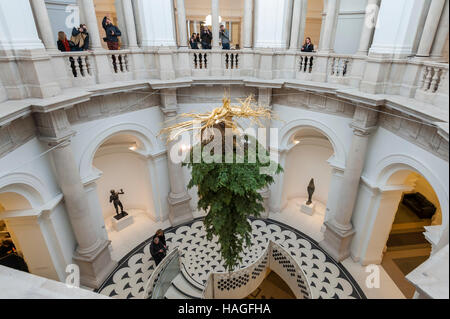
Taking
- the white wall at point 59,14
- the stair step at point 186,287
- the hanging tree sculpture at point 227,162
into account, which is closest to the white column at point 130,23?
the white wall at point 59,14

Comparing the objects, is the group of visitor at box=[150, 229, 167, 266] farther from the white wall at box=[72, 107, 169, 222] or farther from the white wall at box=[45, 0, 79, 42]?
the white wall at box=[45, 0, 79, 42]

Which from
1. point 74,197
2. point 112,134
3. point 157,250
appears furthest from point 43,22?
point 157,250

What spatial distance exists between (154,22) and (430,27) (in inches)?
308

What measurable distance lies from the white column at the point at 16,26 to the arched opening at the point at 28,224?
336cm

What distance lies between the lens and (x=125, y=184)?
12.0 meters

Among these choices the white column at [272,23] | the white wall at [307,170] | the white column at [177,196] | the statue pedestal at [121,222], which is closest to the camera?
the white column at [272,23]

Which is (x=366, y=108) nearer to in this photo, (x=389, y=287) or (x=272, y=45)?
(x=272, y=45)

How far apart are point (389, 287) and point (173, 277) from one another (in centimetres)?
678

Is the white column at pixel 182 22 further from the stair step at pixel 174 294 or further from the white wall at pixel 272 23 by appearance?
the stair step at pixel 174 294

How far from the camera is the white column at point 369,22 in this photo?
25.2 feet

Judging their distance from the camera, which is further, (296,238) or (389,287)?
(296,238)

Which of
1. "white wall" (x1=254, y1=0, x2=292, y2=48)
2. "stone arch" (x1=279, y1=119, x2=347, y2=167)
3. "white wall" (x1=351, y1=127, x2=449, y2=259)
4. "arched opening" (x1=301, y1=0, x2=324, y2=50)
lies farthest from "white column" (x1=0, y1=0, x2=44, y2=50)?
"arched opening" (x1=301, y1=0, x2=324, y2=50)
